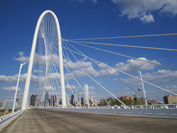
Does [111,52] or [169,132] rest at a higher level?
[111,52]

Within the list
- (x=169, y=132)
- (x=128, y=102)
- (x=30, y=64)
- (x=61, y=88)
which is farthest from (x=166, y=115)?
(x=128, y=102)

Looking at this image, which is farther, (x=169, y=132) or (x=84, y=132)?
(x=84, y=132)

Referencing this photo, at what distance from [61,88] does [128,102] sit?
53028mm

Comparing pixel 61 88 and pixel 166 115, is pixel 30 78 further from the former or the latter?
pixel 166 115

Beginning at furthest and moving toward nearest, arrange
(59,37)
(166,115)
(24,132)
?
(59,37), (166,115), (24,132)

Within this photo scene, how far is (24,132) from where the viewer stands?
7.47 meters

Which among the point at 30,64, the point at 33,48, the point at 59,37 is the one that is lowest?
the point at 30,64

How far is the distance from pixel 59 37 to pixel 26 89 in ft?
47.4

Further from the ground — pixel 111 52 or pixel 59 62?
pixel 59 62

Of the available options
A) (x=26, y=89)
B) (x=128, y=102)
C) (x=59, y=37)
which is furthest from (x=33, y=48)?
(x=128, y=102)

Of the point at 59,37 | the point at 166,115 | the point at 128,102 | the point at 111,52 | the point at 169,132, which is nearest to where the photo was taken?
the point at 169,132

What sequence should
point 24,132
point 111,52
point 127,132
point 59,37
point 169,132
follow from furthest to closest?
point 59,37
point 111,52
point 24,132
point 127,132
point 169,132

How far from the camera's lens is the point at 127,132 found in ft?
20.8

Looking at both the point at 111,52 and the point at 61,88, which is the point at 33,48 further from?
the point at 111,52
